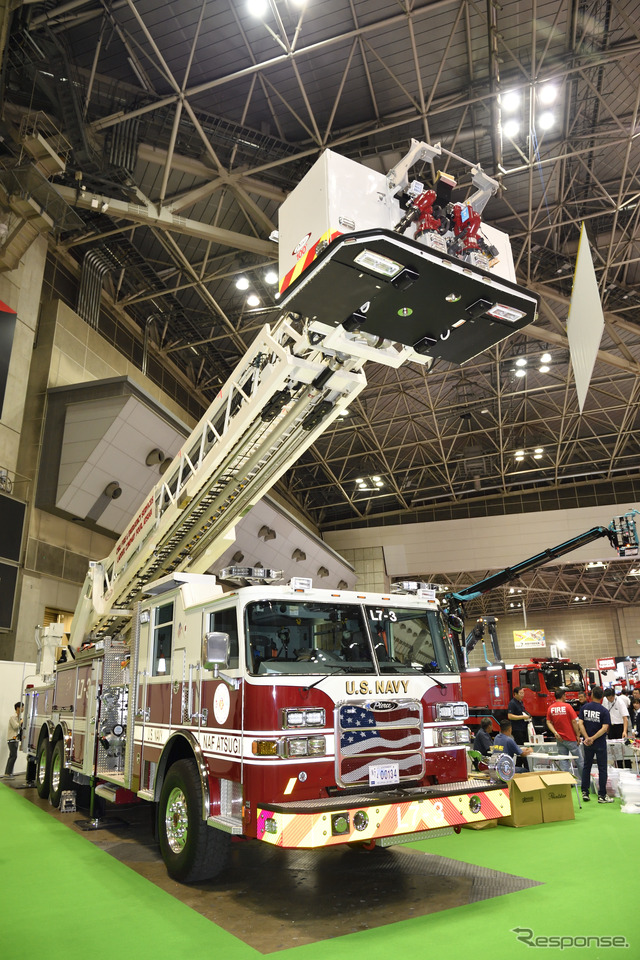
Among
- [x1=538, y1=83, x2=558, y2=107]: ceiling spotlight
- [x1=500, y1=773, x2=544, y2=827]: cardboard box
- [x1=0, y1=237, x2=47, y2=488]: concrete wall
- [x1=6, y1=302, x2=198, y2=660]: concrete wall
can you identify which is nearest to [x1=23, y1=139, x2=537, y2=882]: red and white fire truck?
[x1=500, y1=773, x2=544, y2=827]: cardboard box

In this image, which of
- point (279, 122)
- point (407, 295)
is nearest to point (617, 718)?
point (407, 295)

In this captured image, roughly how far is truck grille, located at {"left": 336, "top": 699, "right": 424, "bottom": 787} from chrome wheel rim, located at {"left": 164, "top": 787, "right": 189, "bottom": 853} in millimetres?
1584

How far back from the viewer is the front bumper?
14.7ft

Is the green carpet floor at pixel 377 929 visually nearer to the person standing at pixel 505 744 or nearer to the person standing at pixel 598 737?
the person standing at pixel 505 744

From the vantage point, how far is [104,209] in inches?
616

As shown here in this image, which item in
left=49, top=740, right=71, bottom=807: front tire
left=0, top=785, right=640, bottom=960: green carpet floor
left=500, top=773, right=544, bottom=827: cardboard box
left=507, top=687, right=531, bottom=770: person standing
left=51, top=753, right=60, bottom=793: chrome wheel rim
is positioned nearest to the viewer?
left=0, top=785, right=640, bottom=960: green carpet floor

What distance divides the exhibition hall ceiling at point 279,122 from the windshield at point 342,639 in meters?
7.11

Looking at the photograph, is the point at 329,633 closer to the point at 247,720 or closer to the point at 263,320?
the point at 247,720

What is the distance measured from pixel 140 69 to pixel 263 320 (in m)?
9.66

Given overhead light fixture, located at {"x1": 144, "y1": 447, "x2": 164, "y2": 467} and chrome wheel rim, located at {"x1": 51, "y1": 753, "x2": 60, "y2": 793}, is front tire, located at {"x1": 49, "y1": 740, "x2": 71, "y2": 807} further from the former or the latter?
overhead light fixture, located at {"x1": 144, "y1": 447, "x2": 164, "y2": 467}

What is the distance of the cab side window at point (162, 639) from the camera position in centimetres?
676

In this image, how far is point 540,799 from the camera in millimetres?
8328

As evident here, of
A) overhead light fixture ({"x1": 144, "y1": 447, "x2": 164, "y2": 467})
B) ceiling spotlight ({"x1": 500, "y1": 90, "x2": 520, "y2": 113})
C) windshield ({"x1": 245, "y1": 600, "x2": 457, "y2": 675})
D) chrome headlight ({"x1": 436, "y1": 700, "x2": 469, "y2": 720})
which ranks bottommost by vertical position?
chrome headlight ({"x1": 436, "y1": 700, "x2": 469, "y2": 720})

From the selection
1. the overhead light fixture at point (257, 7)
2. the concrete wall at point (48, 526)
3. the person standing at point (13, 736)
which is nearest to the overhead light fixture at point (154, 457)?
the concrete wall at point (48, 526)
